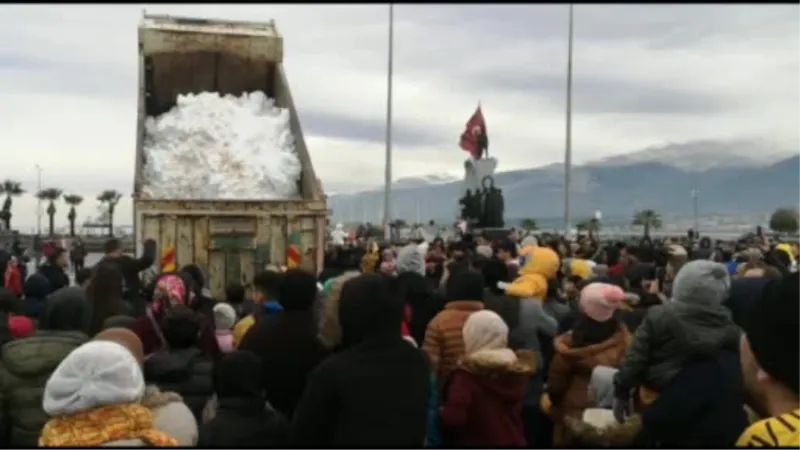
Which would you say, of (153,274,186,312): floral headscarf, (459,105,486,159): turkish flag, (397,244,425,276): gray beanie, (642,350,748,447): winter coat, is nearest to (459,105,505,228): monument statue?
(459,105,486,159): turkish flag

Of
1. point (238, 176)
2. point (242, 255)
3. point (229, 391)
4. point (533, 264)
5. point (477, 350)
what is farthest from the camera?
point (238, 176)

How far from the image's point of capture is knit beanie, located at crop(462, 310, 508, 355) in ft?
17.1

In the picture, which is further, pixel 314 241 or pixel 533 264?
pixel 314 241

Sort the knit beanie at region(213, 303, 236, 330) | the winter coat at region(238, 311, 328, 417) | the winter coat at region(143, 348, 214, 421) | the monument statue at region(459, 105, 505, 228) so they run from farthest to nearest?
the monument statue at region(459, 105, 505, 228), the knit beanie at region(213, 303, 236, 330), the winter coat at region(238, 311, 328, 417), the winter coat at region(143, 348, 214, 421)

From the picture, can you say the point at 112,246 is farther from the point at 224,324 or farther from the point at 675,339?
the point at 675,339

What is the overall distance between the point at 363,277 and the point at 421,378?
448 mm

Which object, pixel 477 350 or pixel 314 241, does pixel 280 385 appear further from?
pixel 314 241

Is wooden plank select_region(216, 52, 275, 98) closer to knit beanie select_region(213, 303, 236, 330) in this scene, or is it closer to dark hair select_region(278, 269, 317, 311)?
knit beanie select_region(213, 303, 236, 330)

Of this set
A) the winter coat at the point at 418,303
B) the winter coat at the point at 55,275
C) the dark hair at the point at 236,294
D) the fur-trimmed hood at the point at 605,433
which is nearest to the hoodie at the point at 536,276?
the winter coat at the point at 418,303

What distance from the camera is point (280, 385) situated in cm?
542

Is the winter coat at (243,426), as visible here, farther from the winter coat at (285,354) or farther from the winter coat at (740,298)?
the winter coat at (740,298)

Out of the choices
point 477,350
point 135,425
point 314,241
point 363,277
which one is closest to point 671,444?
point 477,350

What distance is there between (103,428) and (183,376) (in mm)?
Result: 1870

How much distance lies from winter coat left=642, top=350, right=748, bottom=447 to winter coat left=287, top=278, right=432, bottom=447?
131 cm
